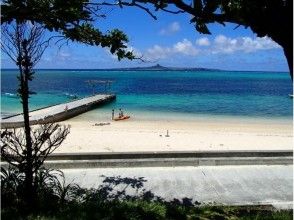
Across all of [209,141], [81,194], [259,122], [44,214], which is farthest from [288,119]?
[44,214]

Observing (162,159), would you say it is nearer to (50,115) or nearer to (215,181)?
(215,181)

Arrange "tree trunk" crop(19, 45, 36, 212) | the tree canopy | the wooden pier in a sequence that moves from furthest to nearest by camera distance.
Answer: the wooden pier < "tree trunk" crop(19, 45, 36, 212) < the tree canopy

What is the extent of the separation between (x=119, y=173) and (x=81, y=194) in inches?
82.8

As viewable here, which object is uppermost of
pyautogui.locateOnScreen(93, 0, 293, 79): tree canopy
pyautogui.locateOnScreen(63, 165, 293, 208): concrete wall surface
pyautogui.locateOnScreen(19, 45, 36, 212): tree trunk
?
pyautogui.locateOnScreen(93, 0, 293, 79): tree canopy

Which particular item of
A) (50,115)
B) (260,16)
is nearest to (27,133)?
(260,16)

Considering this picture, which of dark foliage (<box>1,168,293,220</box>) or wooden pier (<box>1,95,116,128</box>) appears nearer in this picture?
dark foliage (<box>1,168,293,220</box>)

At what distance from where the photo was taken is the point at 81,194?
8.87m

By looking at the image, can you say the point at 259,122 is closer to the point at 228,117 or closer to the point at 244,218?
the point at 228,117

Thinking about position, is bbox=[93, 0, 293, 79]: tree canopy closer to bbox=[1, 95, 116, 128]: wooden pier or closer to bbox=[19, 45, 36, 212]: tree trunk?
bbox=[19, 45, 36, 212]: tree trunk

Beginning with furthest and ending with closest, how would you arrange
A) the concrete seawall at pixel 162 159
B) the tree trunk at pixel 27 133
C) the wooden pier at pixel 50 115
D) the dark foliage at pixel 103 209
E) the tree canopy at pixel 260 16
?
the wooden pier at pixel 50 115
the concrete seawall at pixel 162 159
the tree trunk at pixel 27 133
the dark foliage at pixel 103 209
the tree canopy at pixel 260 16

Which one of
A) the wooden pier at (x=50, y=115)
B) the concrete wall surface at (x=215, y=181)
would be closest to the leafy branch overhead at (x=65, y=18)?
the concrete wall surface at (x=215, y=181)

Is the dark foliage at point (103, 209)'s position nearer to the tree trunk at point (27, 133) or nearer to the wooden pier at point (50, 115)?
the tree trunk at point (27, 133)

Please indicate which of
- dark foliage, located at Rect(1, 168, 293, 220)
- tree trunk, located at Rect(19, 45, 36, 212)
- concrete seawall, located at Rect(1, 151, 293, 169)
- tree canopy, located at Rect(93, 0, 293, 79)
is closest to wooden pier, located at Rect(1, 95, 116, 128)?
concrete seawall, located at Rect(1, 151, 293, 169)

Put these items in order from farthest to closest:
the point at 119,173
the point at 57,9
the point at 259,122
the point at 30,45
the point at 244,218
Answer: the point at 259,122, the point at 119,173, the point at 30,45, the point at 244,218, the point at 57,9
